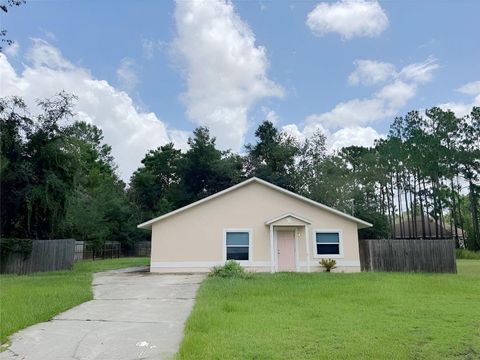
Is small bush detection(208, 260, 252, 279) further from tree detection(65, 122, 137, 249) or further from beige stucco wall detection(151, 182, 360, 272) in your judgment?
tree detection(65, 122, 137, 249)

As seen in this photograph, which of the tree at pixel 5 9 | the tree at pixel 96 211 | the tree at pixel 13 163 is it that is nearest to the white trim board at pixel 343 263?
the tree at pixel 96 211

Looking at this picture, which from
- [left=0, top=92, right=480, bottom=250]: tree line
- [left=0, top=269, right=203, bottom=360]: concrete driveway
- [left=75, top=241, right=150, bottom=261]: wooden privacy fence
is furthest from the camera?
[left=75, top=241, right=150, bottom=261]: wooden privacy fence

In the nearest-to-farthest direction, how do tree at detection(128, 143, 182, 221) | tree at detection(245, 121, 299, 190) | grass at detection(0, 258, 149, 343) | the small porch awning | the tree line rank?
grass at detection(0, 258, 149, 343), the small porch awning, the tree line, tree at detection(245, 121, 299, 190), tree at detection(128, 143, 182, 221)

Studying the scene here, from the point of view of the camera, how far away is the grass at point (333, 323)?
4801 millimetres

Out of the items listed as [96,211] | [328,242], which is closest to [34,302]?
[328,242]

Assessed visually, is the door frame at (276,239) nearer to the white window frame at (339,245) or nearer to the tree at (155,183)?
the white window frame at (339,245)

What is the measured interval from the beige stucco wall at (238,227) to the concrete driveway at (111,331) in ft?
22.9

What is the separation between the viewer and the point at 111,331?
6027 millimetres

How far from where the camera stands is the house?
16.5m

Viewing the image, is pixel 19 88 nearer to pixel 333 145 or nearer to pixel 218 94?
pixel 218 94

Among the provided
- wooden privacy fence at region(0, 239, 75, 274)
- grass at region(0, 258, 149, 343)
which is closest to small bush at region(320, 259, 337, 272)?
grass at region(0, 258, 149, 343)

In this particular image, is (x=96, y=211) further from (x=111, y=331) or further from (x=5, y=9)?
(x=111, y=331)

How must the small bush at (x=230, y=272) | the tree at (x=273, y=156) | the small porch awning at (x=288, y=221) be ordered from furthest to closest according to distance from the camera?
the tree at (x=273, y=156), the small porch awning at (x=288, y=221), the small bush at (x=230, y=272)

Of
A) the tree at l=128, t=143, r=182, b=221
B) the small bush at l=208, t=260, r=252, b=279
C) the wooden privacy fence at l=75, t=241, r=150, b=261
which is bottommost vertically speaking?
the small bush at l=208, t=260, r=252, b=279
